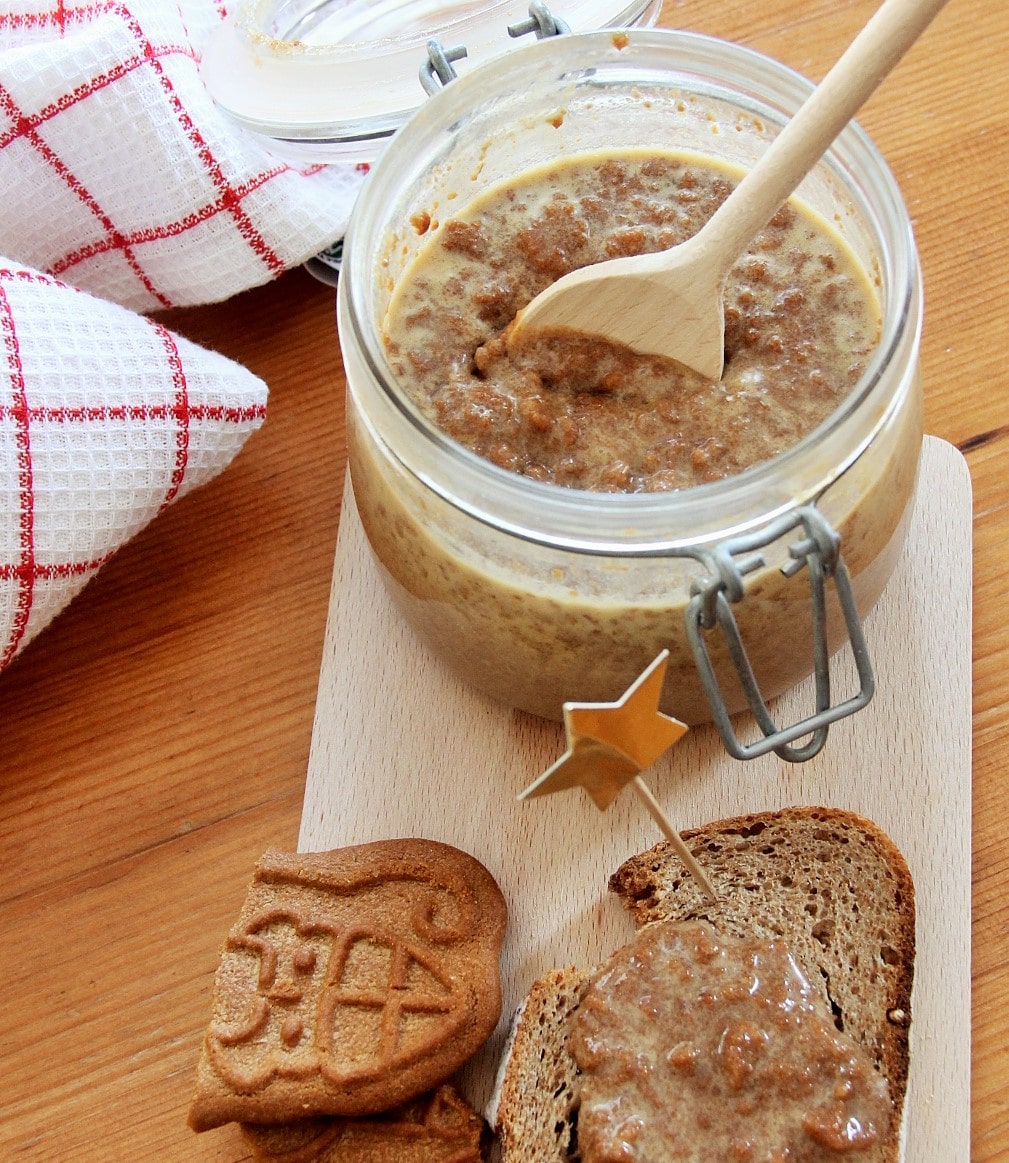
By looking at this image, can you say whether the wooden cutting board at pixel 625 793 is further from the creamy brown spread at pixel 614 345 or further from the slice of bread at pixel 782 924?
the creamy brown spread at pixel 614 345

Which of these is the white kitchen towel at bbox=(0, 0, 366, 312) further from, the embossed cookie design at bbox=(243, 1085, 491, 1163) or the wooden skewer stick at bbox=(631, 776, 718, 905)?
the embossed cookie design at bbox=(243, 1085, 491, 1163)

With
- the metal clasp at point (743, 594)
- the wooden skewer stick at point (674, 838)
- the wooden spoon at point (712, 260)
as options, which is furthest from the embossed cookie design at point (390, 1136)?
the wooden spoon at point (712, 260)

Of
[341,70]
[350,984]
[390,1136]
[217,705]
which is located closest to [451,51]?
[341,70]

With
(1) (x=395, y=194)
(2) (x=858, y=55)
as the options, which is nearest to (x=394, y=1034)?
(1) (x=395, y=194)

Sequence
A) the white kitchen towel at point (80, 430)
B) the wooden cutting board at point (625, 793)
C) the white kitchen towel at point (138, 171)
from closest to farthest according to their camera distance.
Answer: the wooden cutting board at point (625, 793) < the white kitchen towel at point (80, 430) < the white kitchen towel at point (138, 171)

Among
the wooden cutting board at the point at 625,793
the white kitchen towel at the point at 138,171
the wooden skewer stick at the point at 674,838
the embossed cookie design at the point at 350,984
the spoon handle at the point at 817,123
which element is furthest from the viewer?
the white kitchen towel at the point at 138,171

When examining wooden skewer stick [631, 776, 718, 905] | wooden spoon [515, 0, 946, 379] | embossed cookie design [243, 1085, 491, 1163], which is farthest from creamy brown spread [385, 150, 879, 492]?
embossed cookie design [243, 1085, 491, 1163]

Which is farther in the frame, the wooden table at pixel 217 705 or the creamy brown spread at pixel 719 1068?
the wooden table at pixel 217 705
